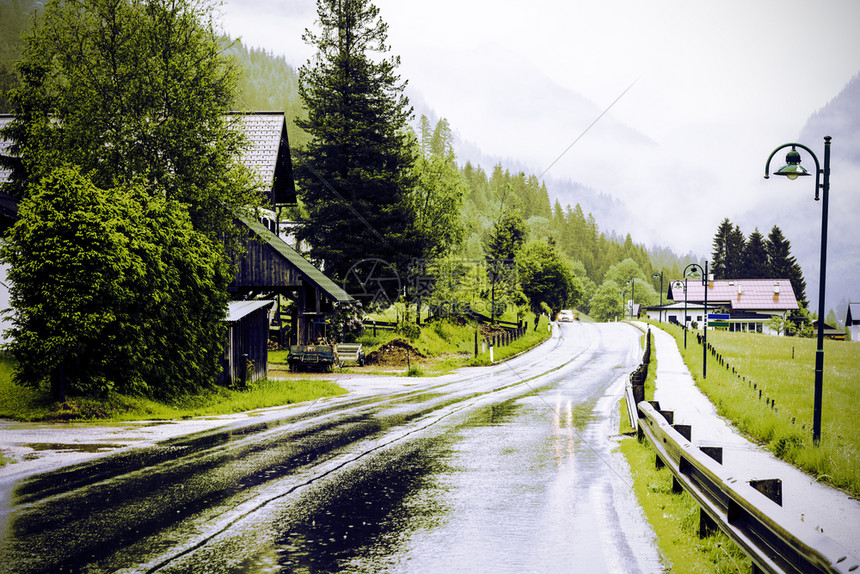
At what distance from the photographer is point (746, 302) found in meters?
98.9

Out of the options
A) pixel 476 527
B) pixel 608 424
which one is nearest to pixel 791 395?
pixel 608 424

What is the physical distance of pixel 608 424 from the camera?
51.1 ft

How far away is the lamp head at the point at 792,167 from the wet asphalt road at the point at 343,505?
6.79 meters

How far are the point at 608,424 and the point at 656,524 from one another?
8710 mm

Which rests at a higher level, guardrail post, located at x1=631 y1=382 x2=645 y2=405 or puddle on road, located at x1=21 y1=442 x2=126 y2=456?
guardrail post, located at x1=631 y1=382 x2=645 y2=405

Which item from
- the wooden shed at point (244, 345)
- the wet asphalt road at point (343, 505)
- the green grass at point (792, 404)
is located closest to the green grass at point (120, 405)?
the wooden shed at point (244, 345)

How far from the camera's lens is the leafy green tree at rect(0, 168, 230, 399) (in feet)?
46.2

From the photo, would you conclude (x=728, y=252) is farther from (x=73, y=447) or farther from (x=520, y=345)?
(x=73, y=447)

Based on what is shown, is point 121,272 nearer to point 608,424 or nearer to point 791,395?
point 608,424

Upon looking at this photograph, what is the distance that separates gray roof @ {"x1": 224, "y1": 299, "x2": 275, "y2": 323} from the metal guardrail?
15.9 m

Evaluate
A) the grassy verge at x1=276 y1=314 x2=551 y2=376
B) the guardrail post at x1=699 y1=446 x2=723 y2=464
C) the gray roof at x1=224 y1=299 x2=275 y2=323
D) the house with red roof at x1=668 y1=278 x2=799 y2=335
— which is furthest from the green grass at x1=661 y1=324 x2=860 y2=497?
the house with red roof at x1=668 y1=278 x2=799 y2=335
